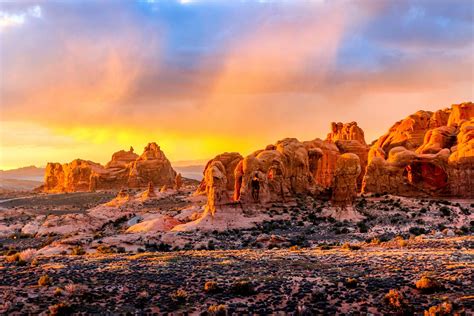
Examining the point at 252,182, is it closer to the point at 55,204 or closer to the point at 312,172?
the point at 312,172

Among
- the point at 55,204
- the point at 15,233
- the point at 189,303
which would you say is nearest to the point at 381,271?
the point at 189,303

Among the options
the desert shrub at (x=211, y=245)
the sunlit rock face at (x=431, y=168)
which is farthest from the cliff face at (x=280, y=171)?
the desert shrub at (x=211, y=245)

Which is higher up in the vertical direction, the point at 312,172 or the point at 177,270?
the point at 312,172

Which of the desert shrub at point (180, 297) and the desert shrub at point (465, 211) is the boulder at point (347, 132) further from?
the desert shrub at point (180, 297)

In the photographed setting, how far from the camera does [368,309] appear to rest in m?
15.5

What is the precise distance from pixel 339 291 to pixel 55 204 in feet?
322

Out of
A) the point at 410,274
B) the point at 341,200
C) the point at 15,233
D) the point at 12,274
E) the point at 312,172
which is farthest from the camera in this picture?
the point at 312,172

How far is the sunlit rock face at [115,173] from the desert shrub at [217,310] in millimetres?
93984

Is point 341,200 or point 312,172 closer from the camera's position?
point 341,200

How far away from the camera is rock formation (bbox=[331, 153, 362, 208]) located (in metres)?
47.9

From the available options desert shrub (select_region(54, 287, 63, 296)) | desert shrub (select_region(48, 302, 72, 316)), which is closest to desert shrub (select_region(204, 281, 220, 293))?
desert shrub (select_region(48, 302, 72, 316))

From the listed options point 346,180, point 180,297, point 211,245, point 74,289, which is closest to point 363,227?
point 346,180

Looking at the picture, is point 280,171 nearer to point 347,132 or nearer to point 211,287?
point 211,287

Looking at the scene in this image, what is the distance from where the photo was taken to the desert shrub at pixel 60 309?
15.6 m
